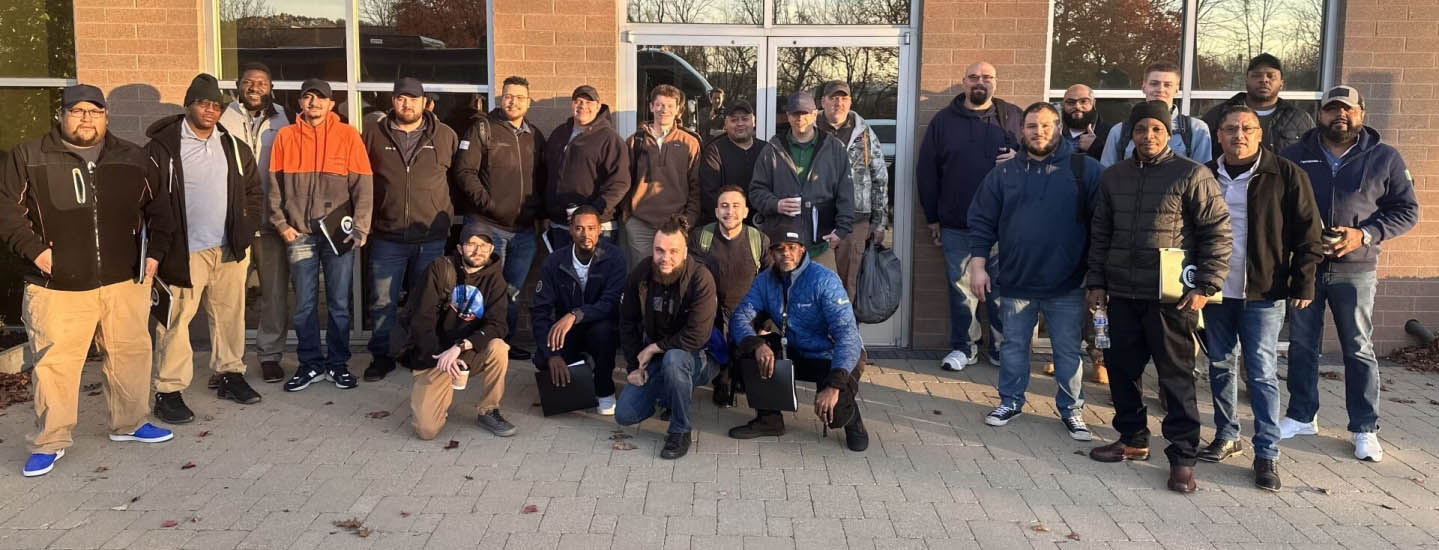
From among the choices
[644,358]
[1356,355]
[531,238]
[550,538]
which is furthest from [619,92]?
[1356,355]

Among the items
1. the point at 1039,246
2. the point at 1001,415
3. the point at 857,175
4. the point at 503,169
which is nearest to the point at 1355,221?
the point at 1039,246

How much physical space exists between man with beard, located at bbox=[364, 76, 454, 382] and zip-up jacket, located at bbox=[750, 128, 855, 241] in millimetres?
2108

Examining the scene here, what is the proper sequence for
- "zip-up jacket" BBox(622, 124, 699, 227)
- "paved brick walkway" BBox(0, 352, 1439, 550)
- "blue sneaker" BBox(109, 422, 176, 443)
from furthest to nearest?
"zip-up jacket" BBox(622, 124, 699, 227) → "blue sneaker" BBox(109, 422, 176, 443) → "paved brick walkway" BBox(0, 352, 1439, 550)

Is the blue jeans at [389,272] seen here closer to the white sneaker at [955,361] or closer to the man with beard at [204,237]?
the man with beard at [204,237]

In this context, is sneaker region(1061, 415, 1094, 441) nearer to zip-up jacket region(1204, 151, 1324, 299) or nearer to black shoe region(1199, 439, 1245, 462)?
black shoe region(1199, 439, 1245, 462)

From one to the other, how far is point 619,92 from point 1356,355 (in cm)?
505

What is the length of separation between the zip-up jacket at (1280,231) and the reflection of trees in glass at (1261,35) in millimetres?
3134

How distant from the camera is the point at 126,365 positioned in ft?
18.0

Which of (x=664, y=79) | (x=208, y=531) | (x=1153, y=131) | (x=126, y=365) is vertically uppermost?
(x=664, y=79)

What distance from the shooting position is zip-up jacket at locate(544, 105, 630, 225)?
22.6ft

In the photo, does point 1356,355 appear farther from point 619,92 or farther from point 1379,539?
point 619,92

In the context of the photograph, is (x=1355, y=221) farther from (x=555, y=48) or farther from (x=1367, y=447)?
(x=555, y=48)

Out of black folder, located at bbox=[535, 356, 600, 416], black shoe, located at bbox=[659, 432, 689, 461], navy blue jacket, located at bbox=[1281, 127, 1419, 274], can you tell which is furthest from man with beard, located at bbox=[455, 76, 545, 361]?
navy blue jacket, located at bbox=[1281, 127, 1419, 274]

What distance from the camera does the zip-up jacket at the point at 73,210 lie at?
496cm
